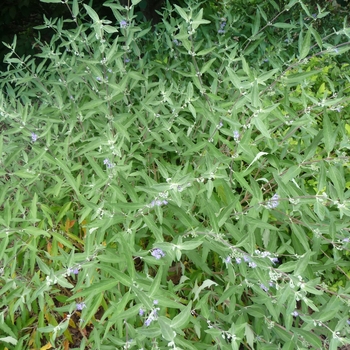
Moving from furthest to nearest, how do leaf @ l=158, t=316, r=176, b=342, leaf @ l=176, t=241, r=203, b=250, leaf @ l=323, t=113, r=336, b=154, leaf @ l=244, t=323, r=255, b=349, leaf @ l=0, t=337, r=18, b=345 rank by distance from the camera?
1. leaf @ l=0, t=337, r=18, b=345
2. leaf @ l=244, t=323, r=255, b=349
3. leaf @ l=323, t=113, r=336, b=154
4. leaf @ l=176, t=241, r=203, b=250
5. leaf @ l=158, t=316, r=176, b=342

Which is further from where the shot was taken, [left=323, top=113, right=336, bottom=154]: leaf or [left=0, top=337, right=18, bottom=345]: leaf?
[left=0, top=337, right=18, bottom=345]: leaf

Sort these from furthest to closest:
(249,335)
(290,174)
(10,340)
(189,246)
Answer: (10,340) < (249,335) < (290,174) < (189,246)

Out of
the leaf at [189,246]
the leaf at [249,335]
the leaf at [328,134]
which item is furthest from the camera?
the leaf at [249,335]

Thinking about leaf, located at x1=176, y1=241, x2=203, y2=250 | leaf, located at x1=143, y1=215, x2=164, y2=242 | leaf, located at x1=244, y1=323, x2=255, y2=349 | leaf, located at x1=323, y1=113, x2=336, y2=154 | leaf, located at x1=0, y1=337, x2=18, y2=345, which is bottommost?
leaf, located at x1=0, y1=337, x2=18, y2=345

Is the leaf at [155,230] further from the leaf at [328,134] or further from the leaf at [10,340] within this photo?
the leaf at [10,340]

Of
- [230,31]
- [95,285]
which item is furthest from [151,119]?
[230,31]

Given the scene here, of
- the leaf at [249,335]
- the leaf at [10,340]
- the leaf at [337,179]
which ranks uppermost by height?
the leaf at [337,179]

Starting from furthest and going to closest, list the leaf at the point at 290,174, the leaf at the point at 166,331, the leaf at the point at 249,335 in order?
the leaf at the point at 249,335 < the leaf at the point at 290,174 < the leaf at the point at 166,331

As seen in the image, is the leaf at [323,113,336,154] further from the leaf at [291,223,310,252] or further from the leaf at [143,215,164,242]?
the leaf at [143,215,164,242]

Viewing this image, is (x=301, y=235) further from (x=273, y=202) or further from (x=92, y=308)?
(x=92, y=308)

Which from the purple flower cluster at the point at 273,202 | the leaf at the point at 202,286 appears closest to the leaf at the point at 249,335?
the leaf at the point at 202,286

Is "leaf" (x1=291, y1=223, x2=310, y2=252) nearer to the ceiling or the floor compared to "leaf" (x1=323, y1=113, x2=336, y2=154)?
nearer to the floor

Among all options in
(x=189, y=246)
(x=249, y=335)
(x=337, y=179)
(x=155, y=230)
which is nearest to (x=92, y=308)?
(x=155, y=230)

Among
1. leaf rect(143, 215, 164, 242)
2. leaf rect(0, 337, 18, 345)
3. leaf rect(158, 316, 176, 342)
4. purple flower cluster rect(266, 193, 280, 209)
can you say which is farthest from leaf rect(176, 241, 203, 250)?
leaf rect(0, 337, 18, 345)
